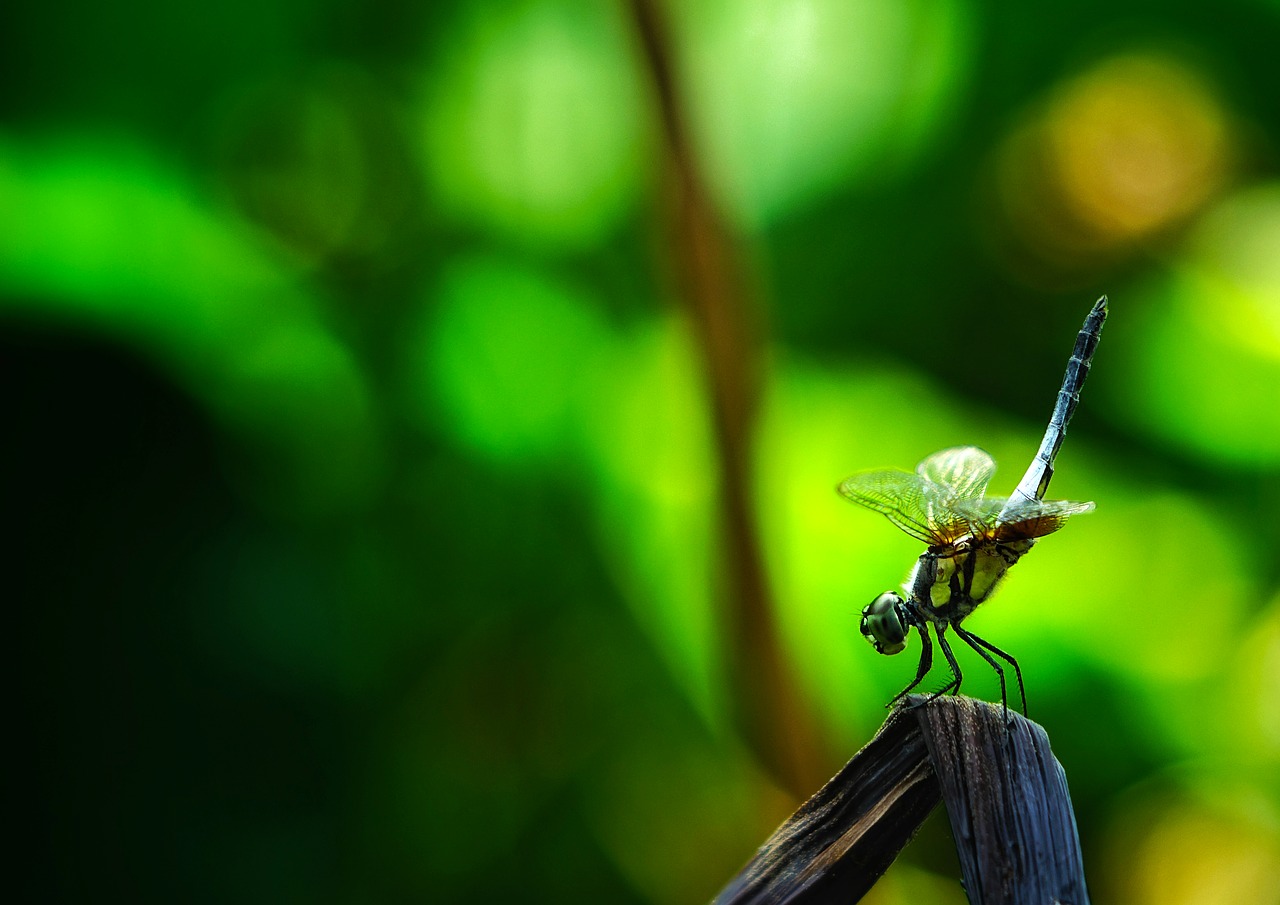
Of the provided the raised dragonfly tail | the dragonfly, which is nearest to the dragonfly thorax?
the dragonfly

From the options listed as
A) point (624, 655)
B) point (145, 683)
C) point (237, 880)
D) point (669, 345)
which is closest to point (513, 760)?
point (624, 655)

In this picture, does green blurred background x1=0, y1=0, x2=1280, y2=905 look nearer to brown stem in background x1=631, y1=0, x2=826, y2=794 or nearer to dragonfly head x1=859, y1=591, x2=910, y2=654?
brown stem in background x1=631, y1=0, x2=826, y2=794

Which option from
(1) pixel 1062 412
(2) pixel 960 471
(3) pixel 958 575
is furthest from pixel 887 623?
(1) pixel 1062 412

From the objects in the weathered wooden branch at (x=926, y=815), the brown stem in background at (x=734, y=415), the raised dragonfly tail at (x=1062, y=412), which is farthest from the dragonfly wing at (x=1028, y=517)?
the brown stem in background at (x=734, y=415)

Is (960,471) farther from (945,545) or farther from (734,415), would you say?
(734,415)

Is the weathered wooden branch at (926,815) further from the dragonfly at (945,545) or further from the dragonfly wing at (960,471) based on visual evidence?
the dragonfly wing at (960,471)

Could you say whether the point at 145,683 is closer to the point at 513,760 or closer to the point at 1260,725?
the point at 513,760
